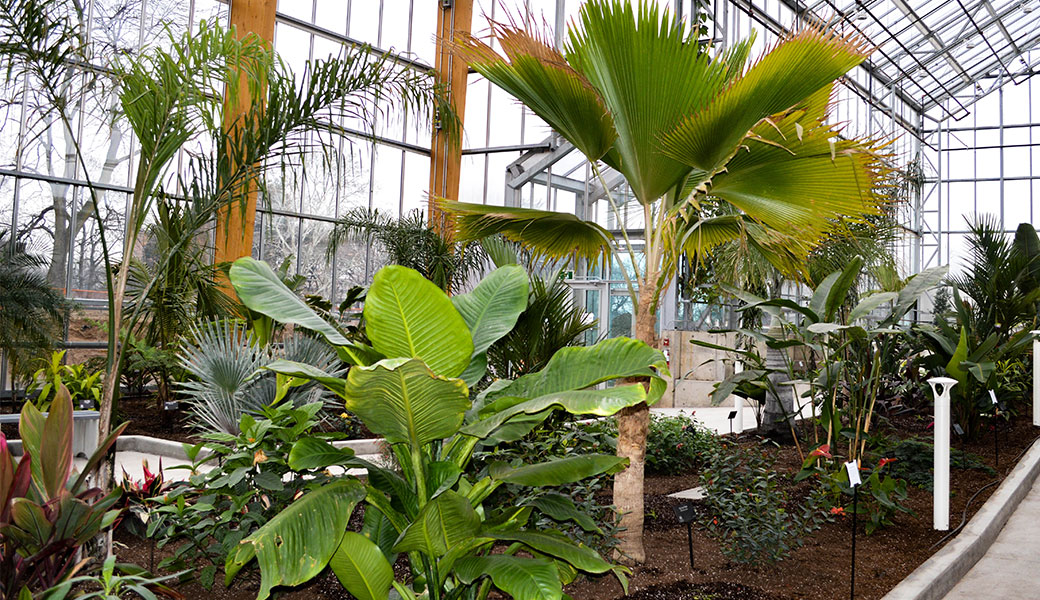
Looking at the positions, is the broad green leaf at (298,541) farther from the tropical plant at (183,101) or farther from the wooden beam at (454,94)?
the wooden beam at (454,94)

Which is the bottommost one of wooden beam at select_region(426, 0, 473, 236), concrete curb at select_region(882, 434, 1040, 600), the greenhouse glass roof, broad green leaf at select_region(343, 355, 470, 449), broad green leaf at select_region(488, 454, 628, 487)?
concrete curb at select_region(882, 434, 1040, 600)

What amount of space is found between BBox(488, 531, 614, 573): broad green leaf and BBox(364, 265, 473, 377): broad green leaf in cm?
62

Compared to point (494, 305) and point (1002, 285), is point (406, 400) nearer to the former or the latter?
point (494, 305)

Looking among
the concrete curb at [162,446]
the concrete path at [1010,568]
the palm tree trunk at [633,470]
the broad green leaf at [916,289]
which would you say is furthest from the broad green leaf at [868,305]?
the concrete curb at [162,446]

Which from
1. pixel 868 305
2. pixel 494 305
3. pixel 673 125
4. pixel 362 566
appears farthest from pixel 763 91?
pixel 868 305

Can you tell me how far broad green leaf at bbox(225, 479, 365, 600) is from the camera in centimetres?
228

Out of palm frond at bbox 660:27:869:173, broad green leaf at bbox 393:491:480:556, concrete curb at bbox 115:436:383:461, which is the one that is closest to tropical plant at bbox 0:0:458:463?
broad green leaf at bbox 393:491:480:556

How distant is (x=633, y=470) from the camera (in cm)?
353

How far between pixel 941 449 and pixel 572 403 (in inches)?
119

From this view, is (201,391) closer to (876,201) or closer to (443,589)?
(443,589)

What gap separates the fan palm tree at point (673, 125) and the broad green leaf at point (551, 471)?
82 centimetres

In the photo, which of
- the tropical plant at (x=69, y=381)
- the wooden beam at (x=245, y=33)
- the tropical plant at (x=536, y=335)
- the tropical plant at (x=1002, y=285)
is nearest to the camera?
the tropical plant at (x=536, y=335)

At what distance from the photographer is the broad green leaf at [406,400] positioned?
211 cm

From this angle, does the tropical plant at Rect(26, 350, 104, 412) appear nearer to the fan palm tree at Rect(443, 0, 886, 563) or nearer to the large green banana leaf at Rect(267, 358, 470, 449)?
the fan palm tree at Rect(443, 0, 886, 563)
